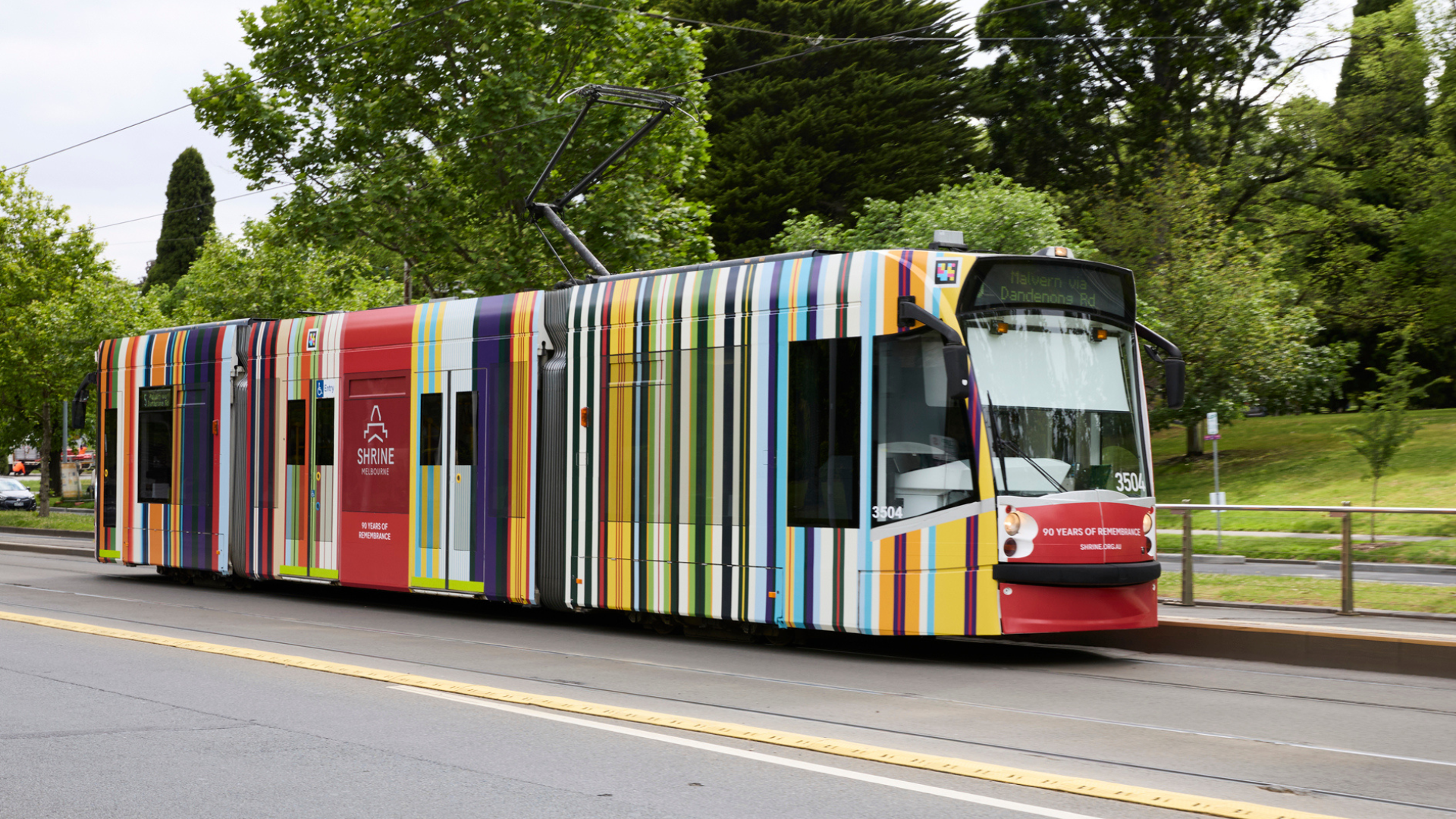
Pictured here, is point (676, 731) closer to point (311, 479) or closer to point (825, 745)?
point (825, 745)

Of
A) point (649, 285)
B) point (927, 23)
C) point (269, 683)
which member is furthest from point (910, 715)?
point (927, 23)

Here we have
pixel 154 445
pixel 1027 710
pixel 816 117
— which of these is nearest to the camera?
pixel 1027 710

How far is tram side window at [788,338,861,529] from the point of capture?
10.5m

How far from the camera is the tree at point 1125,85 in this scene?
131 ft

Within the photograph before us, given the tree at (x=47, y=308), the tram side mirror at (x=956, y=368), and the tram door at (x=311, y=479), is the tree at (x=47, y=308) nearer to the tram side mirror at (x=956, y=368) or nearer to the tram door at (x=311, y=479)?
the tram door at (x=311, y=479)

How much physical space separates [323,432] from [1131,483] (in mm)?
9012

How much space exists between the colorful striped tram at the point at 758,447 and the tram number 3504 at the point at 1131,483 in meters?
0.02

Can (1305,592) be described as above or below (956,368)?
below

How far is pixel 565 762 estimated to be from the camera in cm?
658

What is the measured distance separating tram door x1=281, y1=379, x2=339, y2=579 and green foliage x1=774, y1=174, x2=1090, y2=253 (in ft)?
48.8

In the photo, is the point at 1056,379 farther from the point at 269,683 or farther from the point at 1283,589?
the point at 269,683

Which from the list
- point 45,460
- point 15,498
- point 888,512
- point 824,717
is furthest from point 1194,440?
point 15,498

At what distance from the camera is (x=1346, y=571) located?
12.3 metres

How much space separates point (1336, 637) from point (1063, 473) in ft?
8.05
